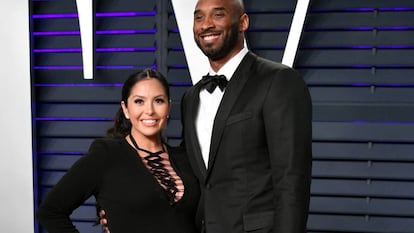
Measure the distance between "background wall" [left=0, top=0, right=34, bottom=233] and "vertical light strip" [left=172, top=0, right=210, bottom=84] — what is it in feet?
3.54

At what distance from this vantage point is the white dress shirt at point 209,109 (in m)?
2.14

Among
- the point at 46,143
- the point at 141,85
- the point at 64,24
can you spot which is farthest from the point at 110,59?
the point at 141,85

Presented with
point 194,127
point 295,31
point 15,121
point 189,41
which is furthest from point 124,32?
point 194,127

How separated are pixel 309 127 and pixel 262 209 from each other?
33cm

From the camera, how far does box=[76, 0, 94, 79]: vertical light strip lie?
3.72m

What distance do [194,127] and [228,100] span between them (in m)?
0.23

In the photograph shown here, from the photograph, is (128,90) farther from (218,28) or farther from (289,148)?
(289,148)

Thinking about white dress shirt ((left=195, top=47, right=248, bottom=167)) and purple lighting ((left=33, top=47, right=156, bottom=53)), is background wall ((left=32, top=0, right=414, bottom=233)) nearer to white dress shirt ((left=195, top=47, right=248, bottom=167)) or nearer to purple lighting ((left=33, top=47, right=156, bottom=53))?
purple lighting ((left=33, top=47, right=156, bottom=53))

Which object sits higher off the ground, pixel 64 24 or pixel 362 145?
pixel 64 24

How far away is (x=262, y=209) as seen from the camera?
2.01 meters

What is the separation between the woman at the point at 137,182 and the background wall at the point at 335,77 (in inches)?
56.7

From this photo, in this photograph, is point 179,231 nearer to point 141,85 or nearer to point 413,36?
point 141,85

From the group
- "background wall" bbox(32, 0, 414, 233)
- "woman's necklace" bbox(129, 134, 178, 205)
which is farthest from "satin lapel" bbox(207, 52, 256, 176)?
"background wall" bbox(32, 0, 414, 233)

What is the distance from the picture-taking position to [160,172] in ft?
7.88
